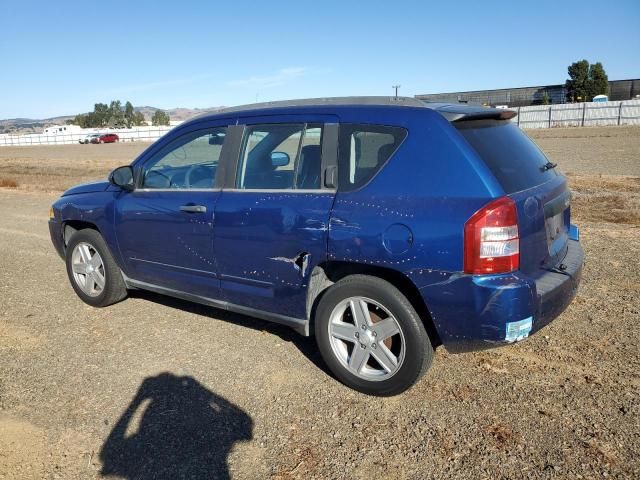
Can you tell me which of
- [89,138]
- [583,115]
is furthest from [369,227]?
[89,138]

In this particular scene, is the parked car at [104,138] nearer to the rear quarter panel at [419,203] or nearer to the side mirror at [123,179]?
the side mirror at [123,179]

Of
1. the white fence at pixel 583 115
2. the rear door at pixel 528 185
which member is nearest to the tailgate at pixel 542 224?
the rear door at pixel 528 185

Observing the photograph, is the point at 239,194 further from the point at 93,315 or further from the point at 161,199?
the point at 93,315

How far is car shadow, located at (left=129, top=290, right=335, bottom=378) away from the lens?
415cm

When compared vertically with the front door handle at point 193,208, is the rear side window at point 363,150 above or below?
above

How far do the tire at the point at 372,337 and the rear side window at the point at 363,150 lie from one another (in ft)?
2.06

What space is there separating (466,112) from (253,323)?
256 centimetres

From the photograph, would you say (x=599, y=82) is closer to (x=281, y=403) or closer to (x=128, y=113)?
(x=281, y=403)

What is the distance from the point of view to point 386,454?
9.50 ft

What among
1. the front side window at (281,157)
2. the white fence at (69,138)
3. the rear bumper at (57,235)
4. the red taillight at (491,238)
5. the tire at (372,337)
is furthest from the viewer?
the white fence at (69,138)

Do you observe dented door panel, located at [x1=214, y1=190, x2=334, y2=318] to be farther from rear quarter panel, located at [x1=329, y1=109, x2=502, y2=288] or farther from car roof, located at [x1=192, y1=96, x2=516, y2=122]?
car roof, located at [x1=192, y1=96, x2=516, y2=122]

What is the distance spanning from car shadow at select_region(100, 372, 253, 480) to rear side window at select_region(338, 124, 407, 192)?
1604 mm

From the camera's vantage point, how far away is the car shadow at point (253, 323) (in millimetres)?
4148

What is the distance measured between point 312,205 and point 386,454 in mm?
1554
